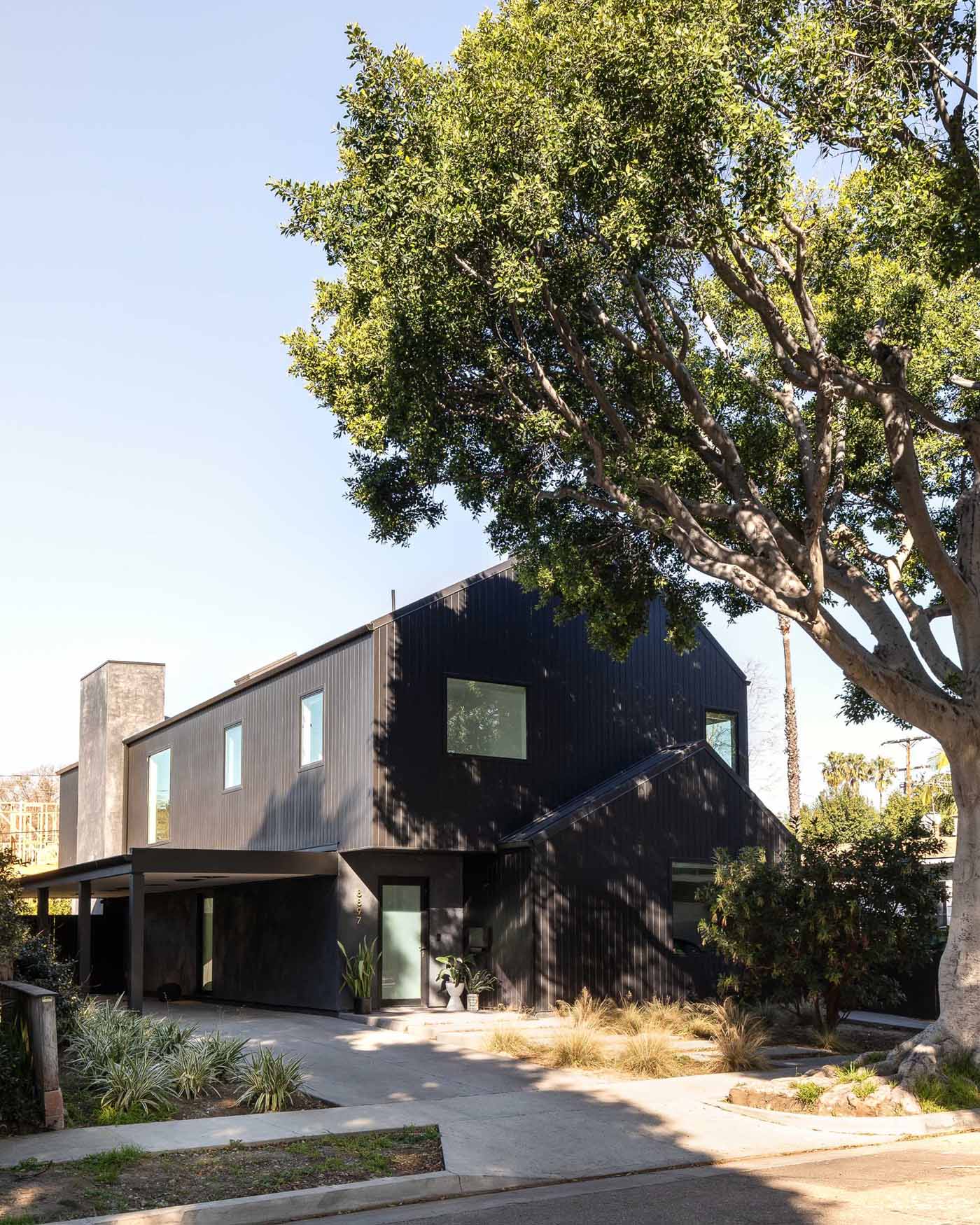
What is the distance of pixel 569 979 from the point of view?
20.5 meters

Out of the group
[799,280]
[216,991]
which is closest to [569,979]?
[216,991]

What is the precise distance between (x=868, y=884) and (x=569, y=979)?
5.86m

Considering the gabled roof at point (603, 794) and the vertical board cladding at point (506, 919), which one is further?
the gabled roof at point (603, 794)

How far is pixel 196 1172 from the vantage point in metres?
9.72

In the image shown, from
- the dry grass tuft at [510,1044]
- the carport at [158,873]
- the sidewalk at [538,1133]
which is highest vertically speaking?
the carport at [158,873]

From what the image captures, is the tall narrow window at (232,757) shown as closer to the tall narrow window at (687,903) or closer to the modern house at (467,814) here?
the modern house at (467,814)

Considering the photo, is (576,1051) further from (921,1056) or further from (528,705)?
(528,705)

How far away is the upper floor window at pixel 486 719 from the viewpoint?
71.4 feet

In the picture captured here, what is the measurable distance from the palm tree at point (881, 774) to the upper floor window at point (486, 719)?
2922 centimetres

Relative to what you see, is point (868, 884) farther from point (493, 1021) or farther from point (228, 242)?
point (228, 242)

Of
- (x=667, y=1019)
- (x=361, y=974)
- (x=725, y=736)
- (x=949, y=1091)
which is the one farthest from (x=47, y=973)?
(x=725, y=736)

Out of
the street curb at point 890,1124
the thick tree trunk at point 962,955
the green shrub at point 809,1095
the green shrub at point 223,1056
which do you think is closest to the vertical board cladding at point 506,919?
the green shrub at point 223,1056

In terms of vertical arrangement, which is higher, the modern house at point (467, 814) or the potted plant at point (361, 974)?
the modern house at point (467, 814)

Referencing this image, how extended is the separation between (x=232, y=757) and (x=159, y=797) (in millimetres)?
4877
